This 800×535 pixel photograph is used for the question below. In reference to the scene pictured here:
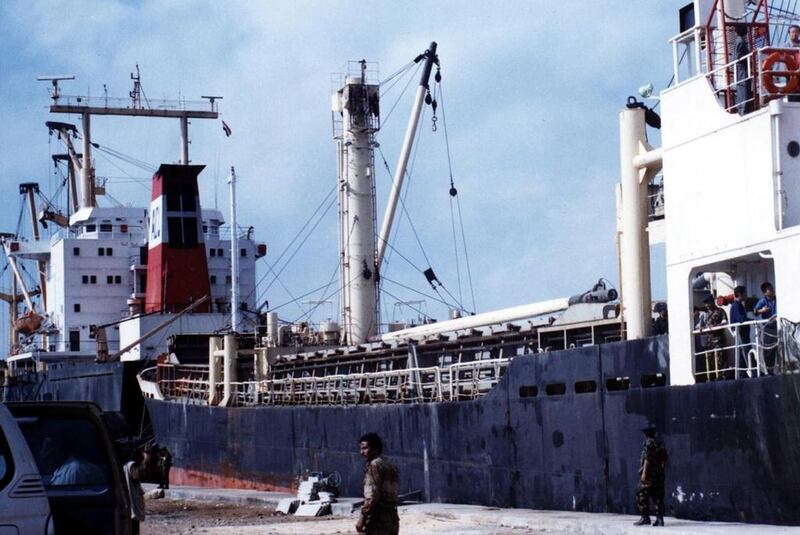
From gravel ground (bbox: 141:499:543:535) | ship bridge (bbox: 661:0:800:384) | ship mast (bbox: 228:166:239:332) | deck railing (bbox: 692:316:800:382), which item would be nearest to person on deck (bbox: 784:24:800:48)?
ship bridge (bbox: 661:0:800:384)

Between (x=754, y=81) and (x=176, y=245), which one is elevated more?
(x=176, y=245)

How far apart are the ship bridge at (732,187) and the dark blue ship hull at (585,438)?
0.53 m

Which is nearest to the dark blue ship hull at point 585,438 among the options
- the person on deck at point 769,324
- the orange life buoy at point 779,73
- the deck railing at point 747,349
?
the deck railing at point 747,349

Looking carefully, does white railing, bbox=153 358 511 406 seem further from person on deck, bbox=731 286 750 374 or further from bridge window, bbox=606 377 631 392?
person on deck, bbox=731 286 750 374

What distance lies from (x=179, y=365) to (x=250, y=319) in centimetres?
420

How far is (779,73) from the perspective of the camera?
50.4 ft

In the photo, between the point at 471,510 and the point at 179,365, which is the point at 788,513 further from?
the point at 179,365

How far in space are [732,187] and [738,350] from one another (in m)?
1.90

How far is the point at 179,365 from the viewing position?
3594cm

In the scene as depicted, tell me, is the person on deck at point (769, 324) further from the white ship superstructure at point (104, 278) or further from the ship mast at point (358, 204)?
the white ship superstructure at point (104, 278)

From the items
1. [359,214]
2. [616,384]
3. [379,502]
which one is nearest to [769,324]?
[616,384]

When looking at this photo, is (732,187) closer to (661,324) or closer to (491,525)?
(661,324)

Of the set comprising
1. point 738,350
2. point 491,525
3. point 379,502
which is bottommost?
point 491,525

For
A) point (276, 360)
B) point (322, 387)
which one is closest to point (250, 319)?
point (276, 360)
